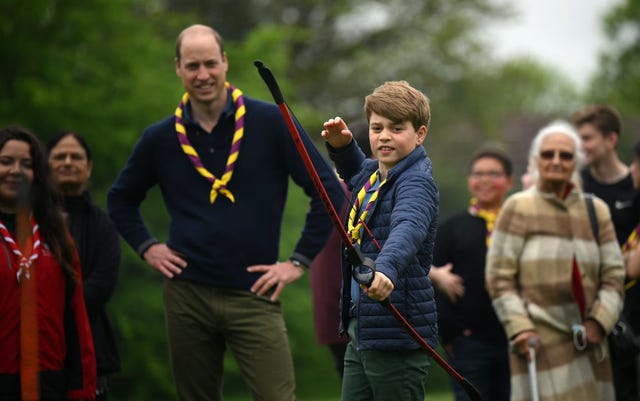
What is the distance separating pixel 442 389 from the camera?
23.3 meters

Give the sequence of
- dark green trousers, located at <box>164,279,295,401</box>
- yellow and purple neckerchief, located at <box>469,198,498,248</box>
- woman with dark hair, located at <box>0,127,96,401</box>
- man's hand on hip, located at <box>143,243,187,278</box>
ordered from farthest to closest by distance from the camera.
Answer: yellow and purple neckerchief, located at <box>469,198,498,248</box> < man's hand on hip, located at <box>143,243,187,278</box> < dark green trousers, located at <box>164,279,295,401</box> < woman with dark hair, located at <box>0,127,96,401</box>

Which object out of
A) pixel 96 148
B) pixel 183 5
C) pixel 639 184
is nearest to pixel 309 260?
pixel 639 184

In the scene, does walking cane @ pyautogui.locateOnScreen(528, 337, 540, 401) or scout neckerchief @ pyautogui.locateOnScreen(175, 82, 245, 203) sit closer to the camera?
scout neckerchief @ pyautogui.locateOnScreen(175, 82, 245, 203)

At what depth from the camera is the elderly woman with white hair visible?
7438 millimetres

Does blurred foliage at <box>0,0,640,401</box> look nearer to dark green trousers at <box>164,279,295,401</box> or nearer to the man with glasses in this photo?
A: the man with glasses

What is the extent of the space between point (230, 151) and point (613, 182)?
10.7ft

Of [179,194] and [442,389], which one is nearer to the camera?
[179,194]

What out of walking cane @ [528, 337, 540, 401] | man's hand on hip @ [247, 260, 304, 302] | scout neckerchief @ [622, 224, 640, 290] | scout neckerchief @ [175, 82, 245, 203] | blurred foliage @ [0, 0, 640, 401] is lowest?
walking cane @ [528, 337, 540, 401]

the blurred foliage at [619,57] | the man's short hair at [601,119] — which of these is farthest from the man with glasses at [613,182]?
the blurred foliage at [619,57]

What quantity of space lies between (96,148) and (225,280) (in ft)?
41.6

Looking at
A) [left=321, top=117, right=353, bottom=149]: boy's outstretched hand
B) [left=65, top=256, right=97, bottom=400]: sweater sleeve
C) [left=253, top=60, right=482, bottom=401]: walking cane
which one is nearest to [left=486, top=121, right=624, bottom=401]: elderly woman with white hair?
[left=253, top=60, right=482, bottom=401]: walking cane

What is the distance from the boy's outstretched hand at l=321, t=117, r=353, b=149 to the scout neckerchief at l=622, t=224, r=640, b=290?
10.5 ft

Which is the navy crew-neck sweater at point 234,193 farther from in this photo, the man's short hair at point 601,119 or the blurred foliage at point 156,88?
the blurred foliage at point 156,88

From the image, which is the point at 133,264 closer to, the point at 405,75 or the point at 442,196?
the point at 442,196
